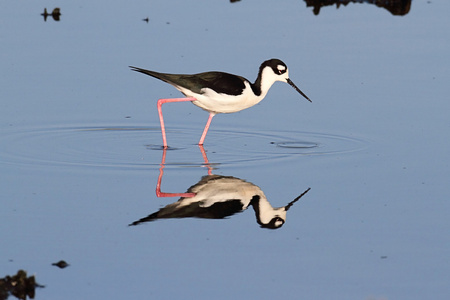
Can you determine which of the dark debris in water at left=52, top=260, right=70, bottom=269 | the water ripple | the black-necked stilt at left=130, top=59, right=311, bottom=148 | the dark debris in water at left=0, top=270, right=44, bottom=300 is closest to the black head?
the black-necked stilt at left=130, top=59, right=311, bottom=148

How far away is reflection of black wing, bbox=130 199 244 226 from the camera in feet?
24.6

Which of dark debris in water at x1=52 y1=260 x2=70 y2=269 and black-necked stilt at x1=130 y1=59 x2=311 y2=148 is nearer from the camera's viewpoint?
dark debris in water at x1=52 y1=260 x2=70 y2=269

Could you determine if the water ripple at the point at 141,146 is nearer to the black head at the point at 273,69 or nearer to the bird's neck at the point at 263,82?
the bird's neck at the point at 263,82

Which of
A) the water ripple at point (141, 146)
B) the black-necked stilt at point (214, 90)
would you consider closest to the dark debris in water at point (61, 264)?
the water ripple at point (141, 146)

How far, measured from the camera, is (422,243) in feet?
23.0

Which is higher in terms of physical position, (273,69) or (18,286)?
(273,69)

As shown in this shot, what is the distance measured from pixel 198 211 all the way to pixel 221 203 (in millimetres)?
284

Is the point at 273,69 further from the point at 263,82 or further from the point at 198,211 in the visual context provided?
the point at 198,211

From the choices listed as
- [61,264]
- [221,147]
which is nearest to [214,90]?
[221,147]

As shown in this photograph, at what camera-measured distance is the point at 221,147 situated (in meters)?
9.80

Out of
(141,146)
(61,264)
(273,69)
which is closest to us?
(61,264)

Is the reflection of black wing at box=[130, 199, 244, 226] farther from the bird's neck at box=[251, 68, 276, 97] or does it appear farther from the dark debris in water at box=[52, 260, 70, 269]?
the bird's neck at box=[251, 68, 276, 97]

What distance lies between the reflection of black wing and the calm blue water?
97mm

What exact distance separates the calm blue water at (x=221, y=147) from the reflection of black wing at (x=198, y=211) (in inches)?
3.8
